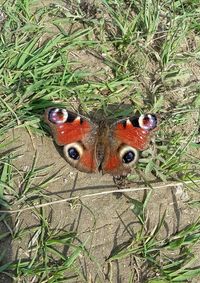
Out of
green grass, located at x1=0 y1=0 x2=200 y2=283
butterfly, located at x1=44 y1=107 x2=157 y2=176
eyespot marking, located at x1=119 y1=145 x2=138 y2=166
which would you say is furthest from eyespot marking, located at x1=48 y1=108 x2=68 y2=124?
eyespot marking, located at x1=119 y1=145 x2=138 y2=166

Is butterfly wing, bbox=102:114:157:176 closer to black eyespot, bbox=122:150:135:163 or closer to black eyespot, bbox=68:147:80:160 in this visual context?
black eyespot, bbox=122:150:135:163

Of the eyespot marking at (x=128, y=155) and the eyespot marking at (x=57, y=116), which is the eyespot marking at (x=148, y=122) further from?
the eyespot marking at (x=57, y=116)

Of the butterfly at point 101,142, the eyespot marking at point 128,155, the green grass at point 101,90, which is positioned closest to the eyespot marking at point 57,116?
the butterfly at point 101,142

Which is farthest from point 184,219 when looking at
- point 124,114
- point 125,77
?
point 125,77

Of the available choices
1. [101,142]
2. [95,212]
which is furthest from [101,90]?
[95,212]

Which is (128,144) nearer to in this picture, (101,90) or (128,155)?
(128,155)

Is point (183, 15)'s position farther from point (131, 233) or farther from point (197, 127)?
point (131, 233)
